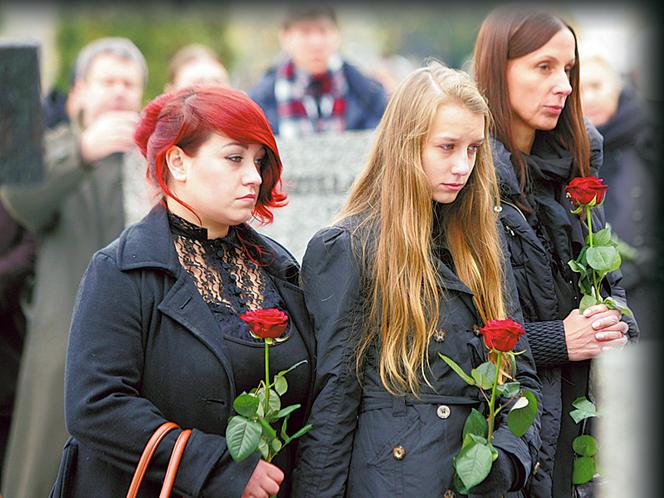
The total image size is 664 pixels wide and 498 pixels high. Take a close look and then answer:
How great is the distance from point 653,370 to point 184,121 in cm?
269

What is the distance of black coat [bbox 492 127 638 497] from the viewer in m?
3.39

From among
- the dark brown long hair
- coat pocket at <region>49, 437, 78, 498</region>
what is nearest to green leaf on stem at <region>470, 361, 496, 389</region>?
the dark brown long hair

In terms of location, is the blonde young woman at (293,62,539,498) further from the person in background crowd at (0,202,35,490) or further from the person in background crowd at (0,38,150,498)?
the person in background crowd at (0,202,35,490)

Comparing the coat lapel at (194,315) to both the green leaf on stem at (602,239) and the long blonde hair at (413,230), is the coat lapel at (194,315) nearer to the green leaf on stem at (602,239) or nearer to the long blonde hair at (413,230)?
the long blonde hair at (413,230)

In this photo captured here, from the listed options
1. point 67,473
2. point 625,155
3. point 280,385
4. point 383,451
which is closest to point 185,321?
point 280,385

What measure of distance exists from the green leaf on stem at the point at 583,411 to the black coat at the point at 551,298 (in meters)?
0.05

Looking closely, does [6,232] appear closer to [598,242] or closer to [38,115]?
[38,115]

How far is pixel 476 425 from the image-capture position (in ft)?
9.95

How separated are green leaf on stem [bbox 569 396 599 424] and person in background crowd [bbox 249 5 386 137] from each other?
2828mm

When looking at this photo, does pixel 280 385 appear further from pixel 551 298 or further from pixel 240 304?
pixel 551 298

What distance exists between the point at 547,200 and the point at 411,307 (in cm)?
74

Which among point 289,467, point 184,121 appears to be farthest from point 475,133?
point 289,467

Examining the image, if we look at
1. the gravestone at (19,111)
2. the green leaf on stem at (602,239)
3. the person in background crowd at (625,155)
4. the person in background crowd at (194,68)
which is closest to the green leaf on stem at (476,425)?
the green leaf on stem at (602,239)

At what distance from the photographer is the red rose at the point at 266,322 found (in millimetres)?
2902
